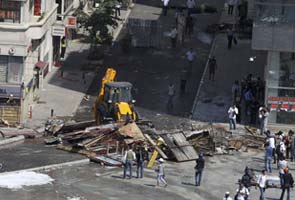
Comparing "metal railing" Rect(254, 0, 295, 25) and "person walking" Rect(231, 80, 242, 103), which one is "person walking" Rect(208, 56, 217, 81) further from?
"metal railing" Rect(254, 0, 295, 25)

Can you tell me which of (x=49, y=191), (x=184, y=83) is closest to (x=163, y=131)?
(x=184, y=83)

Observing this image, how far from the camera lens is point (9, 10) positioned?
210ft

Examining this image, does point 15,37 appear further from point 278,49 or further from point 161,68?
point 161,68

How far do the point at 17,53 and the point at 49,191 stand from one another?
15573 millimetres

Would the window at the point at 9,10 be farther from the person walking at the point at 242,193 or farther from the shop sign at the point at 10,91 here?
the person walking at the point at 242,193

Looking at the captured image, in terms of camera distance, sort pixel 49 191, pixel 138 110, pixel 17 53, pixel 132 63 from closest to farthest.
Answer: pixel 49 191 < pixel 17 53 < pixel 138 110 < pixel 132 63

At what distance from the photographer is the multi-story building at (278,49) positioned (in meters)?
63.9

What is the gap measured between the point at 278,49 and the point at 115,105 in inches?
389

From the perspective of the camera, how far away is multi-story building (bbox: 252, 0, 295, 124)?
63.9m

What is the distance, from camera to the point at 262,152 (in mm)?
60969

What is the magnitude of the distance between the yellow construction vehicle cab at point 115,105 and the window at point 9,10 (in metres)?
6.69

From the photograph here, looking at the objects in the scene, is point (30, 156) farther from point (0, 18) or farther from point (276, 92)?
point (276, 92)

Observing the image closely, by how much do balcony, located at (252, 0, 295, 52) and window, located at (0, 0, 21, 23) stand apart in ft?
43.6

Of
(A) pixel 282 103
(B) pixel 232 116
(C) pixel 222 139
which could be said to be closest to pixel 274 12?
(A) pixel 282 103
